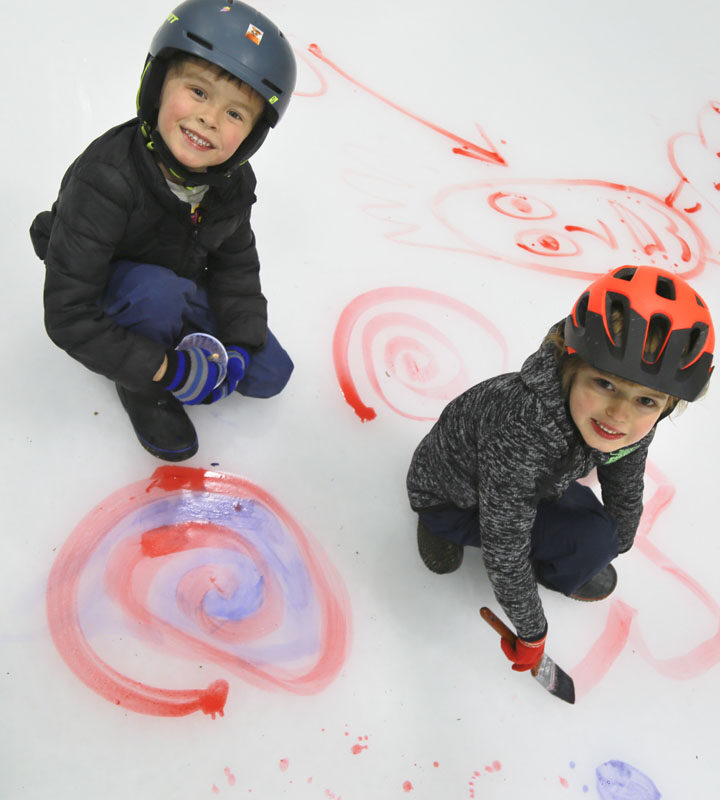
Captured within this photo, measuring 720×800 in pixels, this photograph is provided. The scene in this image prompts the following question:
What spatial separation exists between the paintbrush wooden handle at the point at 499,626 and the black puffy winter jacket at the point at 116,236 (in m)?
0.80

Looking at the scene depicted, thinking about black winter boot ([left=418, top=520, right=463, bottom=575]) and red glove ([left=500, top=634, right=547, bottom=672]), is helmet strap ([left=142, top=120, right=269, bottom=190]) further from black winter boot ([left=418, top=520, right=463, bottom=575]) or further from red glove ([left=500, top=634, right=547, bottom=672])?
red glove ([left=500, top=634, right=547, bottom=672])

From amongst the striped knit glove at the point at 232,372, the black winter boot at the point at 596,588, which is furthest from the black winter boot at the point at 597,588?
the striped knit glove at the point at 232,372

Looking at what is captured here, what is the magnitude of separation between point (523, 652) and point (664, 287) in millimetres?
711

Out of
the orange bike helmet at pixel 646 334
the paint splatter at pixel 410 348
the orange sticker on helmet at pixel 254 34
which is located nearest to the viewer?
the orange bike helmet at pixel 646 334

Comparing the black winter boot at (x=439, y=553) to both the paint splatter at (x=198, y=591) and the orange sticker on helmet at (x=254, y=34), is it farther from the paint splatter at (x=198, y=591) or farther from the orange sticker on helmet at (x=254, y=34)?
the orange sticker on helmet at (x=254, y=34)

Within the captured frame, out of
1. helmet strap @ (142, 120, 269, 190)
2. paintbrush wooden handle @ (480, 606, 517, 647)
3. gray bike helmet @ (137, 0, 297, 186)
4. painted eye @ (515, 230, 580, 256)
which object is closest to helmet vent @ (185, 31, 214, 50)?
gray bike helmet @ (137, 0, 297, 186)

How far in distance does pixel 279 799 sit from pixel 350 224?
1.47m

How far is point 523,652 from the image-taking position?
1.30 meters

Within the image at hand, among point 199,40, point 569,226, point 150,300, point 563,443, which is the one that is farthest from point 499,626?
point 569,226

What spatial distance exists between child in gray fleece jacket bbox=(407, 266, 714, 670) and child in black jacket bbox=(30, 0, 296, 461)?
21.4 inches

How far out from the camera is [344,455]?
158 cm

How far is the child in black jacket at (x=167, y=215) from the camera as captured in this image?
3.79 ft

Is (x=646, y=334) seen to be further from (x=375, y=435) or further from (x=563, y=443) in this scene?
(x=375, y=435)

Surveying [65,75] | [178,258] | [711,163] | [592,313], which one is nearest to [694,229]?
[711,163]
